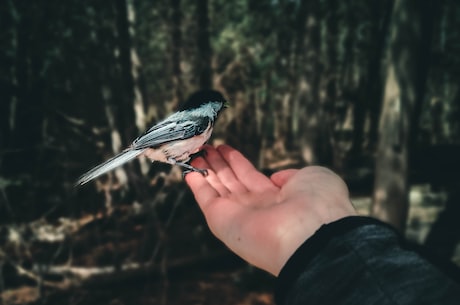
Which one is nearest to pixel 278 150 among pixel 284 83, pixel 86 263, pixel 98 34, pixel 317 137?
pixel 317 137

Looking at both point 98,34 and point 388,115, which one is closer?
point 388,115

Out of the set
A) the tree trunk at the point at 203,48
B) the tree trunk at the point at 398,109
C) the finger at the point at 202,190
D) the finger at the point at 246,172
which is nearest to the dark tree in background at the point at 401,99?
the tree trunk at the point at 398,109

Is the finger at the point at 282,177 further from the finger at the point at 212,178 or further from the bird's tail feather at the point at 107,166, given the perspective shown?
the bird's tail feather at the point at 107,166

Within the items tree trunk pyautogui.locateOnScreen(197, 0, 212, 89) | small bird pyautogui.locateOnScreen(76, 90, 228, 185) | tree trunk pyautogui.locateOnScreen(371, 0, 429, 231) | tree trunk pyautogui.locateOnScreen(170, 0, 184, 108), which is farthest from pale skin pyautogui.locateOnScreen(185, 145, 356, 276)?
tree trunk pyautogui.locateOnScreen(170, 0, 184, 108)

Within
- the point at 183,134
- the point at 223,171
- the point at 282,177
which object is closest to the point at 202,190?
the point at 223,171

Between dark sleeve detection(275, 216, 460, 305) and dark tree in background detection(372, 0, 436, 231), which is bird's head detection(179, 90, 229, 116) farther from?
dark tree in background detection(372, 0, 436, 231)

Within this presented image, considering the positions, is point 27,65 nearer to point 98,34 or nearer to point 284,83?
point 98,34
